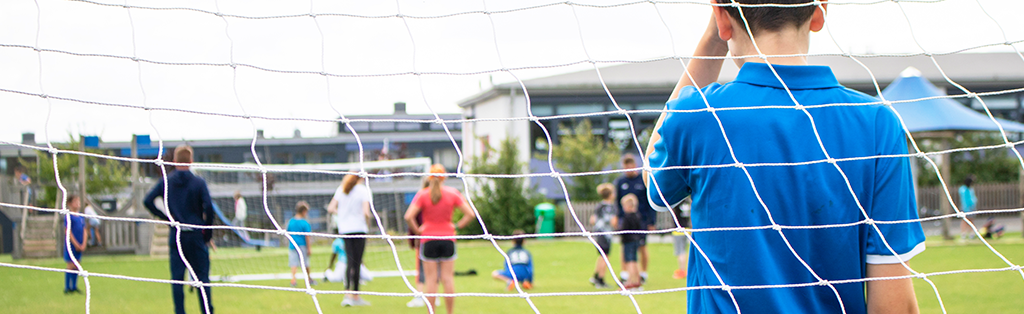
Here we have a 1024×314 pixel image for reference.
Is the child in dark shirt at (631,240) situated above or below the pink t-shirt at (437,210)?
below

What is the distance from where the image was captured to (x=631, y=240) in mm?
7469

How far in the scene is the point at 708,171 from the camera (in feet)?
4.25

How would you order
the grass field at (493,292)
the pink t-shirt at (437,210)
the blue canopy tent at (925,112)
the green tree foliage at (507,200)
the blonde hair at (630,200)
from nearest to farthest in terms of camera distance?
the pink t-shirt at (437,210) → the grass field at (493,292) → the blonde hair at (630,200) → the blue canopy tent at (925,112) → the green tree foliage at (507,200)

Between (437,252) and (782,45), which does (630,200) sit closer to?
(437,252)

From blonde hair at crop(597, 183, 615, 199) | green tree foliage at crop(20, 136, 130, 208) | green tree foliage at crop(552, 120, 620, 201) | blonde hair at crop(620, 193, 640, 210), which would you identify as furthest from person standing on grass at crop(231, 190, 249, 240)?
Result: green tree foliage at crop(552, 120, 620, 201)

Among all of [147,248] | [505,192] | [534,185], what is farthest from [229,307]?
[534,185]

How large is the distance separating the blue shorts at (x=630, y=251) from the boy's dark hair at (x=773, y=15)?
20.8ft

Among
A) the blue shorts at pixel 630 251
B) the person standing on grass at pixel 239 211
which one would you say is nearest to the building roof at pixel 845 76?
the person standing on grass at pixel 239 211

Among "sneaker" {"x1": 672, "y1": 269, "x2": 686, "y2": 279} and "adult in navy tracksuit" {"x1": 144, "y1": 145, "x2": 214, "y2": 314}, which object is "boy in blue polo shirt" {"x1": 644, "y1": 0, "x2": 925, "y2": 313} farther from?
"sneaker" {"x1": 672, "y1": 269, "x2": 686, "y2": 279}

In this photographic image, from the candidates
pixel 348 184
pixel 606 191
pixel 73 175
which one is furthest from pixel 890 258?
pixel 73 175

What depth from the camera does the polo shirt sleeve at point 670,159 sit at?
130cm

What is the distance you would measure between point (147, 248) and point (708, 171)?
57.5ft

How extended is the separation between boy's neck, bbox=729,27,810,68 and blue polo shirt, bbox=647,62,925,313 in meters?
0.03

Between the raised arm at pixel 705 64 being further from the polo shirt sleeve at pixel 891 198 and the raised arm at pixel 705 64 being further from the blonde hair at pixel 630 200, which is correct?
the blonde hair at pixel 630 200
